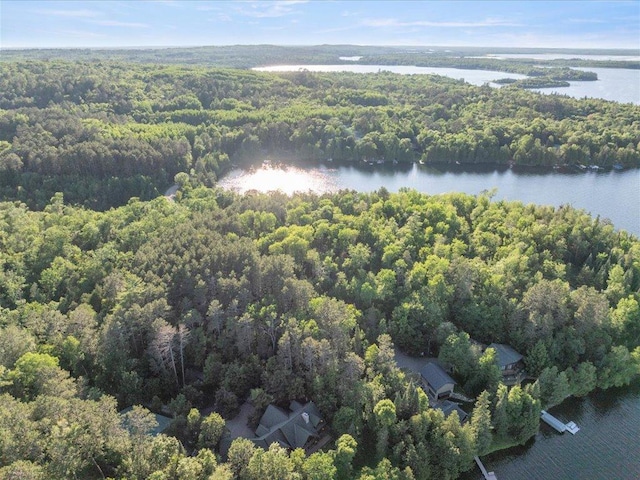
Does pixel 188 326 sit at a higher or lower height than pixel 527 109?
lower

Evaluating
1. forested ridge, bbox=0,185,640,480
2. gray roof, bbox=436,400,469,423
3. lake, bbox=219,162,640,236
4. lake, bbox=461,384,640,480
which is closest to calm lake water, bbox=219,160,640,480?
lake, bbox=461,384,640,480

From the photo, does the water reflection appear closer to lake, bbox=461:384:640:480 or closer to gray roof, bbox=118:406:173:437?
gray roof, bbox=118:406:173:437

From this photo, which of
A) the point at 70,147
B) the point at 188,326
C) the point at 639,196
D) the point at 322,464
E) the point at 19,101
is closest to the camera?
the point at 322,464

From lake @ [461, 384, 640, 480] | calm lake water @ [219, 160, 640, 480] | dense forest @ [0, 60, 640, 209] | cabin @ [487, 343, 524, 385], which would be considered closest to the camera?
lake @ [461, 384, 640, 480]

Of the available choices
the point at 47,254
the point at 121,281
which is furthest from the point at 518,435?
the point at 47,254

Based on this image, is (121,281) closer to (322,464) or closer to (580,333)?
(322,464)

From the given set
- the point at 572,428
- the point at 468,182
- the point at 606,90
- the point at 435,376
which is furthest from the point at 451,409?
the point at 606,90

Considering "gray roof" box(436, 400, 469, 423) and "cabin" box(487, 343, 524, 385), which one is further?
"cabin" box(487, 343, 524, 385)

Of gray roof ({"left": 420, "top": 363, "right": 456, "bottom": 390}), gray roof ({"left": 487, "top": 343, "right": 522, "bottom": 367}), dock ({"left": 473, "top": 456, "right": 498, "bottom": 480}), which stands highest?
gray roof ({"left": 487, "top": 343, "right": 522, "bottom": 367})
